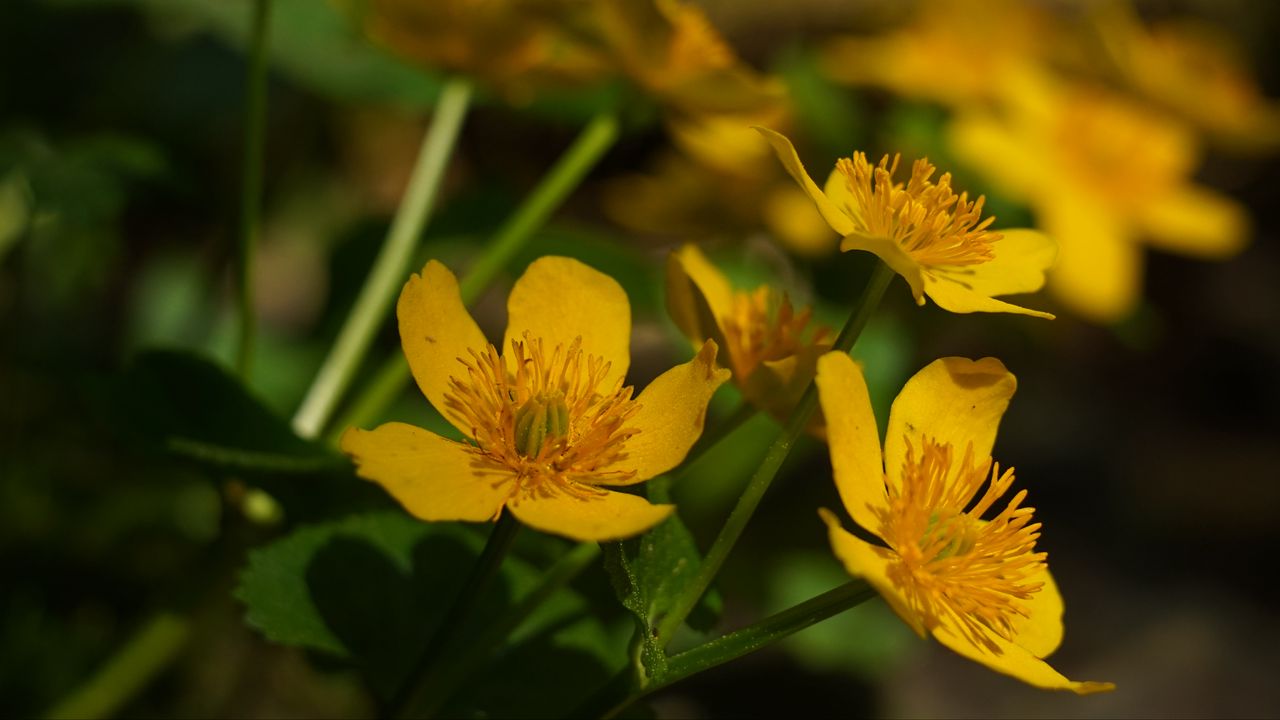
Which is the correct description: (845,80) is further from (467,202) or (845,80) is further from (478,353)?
(478,353)

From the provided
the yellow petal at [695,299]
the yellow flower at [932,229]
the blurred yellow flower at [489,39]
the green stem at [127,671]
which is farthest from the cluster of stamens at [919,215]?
the green stem at [127,671]

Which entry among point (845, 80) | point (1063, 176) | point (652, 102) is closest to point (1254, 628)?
point (1063, 176)

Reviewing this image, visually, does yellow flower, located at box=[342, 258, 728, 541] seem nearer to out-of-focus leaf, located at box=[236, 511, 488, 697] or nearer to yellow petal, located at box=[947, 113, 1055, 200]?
out-of-focus leaf, located at box=[236, 511, 488, 697]

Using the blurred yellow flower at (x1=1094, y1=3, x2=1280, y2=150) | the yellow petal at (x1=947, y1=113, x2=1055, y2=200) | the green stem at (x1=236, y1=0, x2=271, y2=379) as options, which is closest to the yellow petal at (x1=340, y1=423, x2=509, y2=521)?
the green stem at (x1=236, y1=0, x2=271, y2=379)

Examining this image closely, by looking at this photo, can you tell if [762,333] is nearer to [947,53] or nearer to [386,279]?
[386,279]

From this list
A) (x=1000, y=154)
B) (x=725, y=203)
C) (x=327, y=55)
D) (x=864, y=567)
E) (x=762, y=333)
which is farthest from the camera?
(x=725, y=203)

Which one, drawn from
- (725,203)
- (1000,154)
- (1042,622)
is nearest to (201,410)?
(1042,622)
